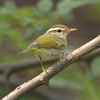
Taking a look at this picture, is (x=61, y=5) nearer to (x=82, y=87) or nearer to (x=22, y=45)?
(x=22, y=45)

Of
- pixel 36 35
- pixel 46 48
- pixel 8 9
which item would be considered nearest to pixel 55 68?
pixel 46 48

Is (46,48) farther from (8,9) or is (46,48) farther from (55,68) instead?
(8,9)

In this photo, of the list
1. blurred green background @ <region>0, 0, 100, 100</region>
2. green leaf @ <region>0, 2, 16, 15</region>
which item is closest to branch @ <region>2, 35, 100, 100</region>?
blurred green background @ <region>0, 0, 100, 100</region>

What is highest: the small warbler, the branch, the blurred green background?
the blurred green background

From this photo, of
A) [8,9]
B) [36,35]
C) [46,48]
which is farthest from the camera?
[36,35]

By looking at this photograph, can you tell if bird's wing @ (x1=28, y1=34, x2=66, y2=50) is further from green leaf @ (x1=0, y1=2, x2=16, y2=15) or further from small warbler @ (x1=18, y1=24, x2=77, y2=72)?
green leaf @ (x1=0, y1=2, x2=16, y2=15)

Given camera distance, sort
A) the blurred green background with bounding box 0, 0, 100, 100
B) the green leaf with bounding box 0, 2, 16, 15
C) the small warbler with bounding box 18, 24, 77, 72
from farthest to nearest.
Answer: the blurred green background with bounding box 0, 0, 100, 100
the green leaf with bounding box 0, 2, 16, 15
the small warbler with bounding box 18, 24, 77, 72

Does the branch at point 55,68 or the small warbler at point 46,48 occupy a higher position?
the small warbler at point 46,48

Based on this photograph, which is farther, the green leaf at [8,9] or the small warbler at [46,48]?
the green leaf at [8,9]

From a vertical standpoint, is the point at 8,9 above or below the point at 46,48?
above

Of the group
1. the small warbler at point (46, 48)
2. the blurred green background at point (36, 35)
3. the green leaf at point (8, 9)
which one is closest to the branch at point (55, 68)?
the small warbler at point (46, 48)

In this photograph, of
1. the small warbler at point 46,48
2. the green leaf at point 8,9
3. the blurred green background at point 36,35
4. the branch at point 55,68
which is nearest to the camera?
the branch at point 55,68

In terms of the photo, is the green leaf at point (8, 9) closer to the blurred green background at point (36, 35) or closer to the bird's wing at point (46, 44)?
the blurred green background at point (36, 35)

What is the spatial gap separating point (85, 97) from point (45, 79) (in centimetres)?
206
